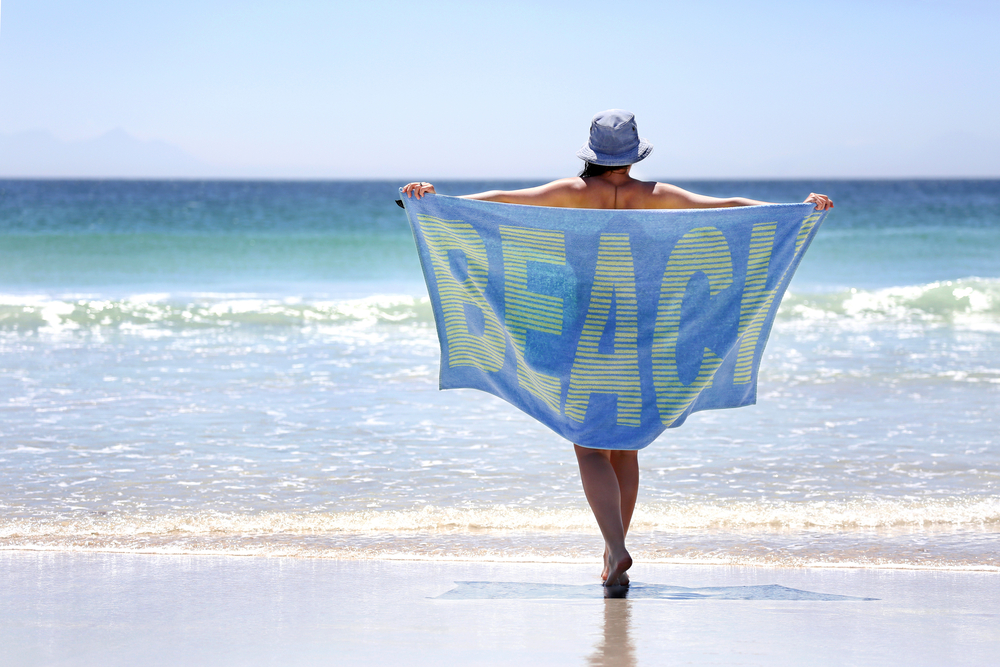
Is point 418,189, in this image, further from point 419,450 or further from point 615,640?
point 419,450

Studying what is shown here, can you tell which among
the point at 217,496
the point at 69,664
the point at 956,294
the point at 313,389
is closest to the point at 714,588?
the point at 69,664

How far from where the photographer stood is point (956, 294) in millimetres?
13477

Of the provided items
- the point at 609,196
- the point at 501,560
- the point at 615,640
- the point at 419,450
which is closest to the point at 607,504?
the point at 615,640

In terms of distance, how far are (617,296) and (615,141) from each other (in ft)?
1.69

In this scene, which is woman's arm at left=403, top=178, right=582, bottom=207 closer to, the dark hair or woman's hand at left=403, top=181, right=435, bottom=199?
the dark hair

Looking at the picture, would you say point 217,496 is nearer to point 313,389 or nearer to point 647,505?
point 647,505

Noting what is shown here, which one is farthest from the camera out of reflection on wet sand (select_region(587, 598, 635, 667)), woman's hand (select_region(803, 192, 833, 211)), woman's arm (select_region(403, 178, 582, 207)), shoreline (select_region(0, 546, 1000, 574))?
shoreline (select_region(0, 546, 1000, 574))

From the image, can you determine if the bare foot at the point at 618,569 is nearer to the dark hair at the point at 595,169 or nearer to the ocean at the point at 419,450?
the ocean at the point at 419,450

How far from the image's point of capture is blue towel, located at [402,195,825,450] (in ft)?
10.6

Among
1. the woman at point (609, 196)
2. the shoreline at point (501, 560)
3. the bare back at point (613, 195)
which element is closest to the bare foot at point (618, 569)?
the woman at point (609, 196)

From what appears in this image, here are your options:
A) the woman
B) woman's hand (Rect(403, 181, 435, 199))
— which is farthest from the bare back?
woman's hand (Rect(403, 181, 435, 199))

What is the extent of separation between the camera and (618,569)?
3160 millimetres

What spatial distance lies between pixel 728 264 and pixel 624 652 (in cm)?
138

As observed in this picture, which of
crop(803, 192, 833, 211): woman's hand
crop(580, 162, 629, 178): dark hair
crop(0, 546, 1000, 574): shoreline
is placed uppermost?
crop(580, 162, 629, 178): dark hair
